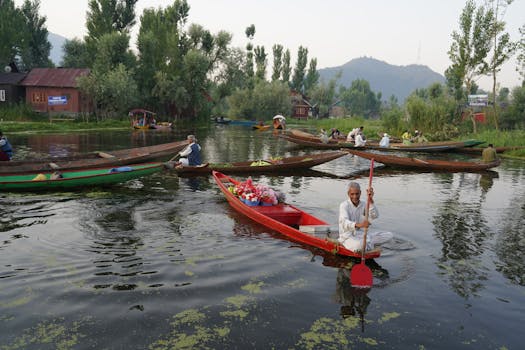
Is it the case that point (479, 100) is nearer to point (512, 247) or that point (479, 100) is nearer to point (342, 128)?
point (342, 128)

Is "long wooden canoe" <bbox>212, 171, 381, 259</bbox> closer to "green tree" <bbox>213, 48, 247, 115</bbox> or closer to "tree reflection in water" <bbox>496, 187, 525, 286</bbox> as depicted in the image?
"tree reflection in water" <bbox>496, 187, 525, 286</bbox>

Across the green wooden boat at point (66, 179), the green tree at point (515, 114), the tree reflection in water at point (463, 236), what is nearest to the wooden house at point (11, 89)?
the green wooden boat at point (66, 179)

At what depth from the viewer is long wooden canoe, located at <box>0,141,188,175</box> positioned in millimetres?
16625

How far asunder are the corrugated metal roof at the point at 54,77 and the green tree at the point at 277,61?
54.8 m

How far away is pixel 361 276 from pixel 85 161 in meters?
14.5

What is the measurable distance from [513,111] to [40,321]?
52154mm

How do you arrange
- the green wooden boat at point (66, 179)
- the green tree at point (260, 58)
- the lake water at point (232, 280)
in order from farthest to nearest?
the green tree at point (260, 58) < the green wooden boat at point (66, 179) < the lake water at point (232, 280)

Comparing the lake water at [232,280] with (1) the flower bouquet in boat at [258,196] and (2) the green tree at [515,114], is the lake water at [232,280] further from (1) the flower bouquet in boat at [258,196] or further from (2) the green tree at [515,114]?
(2) the green tree at [515,114]

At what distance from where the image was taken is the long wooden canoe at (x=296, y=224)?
29.9 ft

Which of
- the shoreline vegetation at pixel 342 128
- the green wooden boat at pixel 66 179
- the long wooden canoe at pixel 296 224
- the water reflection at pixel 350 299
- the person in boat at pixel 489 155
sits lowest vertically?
the water reflection at pixel 350 299

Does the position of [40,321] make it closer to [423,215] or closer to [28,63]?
[423,215]

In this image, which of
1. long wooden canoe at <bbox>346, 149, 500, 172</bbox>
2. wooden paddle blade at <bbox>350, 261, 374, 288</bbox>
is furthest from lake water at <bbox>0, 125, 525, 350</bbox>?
long wooden canoe at <bbox>346, 149, 500, 172</bbox>

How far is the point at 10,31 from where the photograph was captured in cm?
5944

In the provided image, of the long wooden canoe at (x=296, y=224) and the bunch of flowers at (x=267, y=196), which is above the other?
the bunch of flowers at (x=267, y=196)
